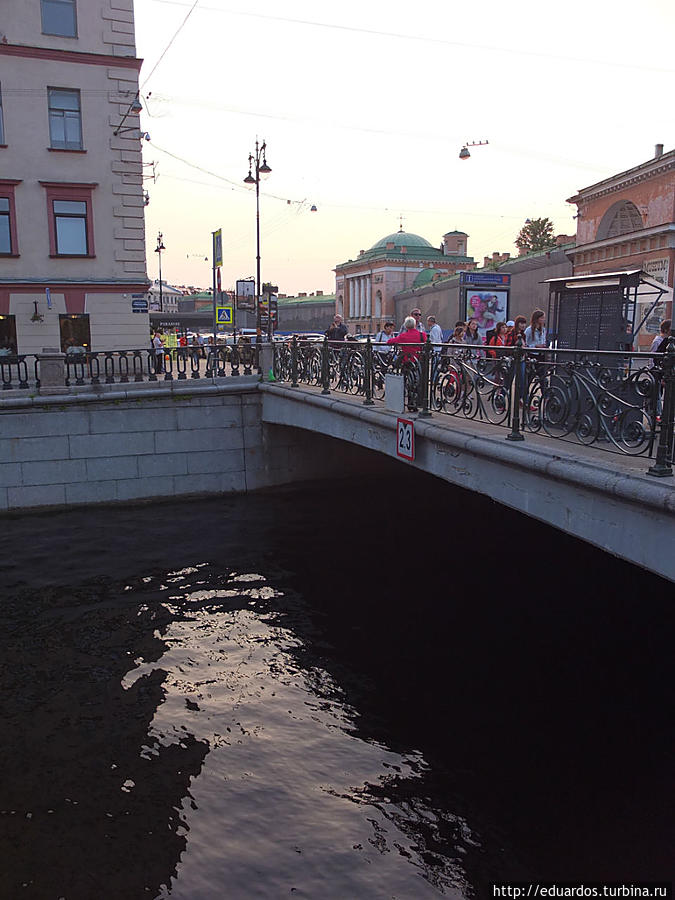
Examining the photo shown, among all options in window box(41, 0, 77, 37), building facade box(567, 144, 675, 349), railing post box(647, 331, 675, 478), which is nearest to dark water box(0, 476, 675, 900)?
railing post box(647, 331, 675, 478)

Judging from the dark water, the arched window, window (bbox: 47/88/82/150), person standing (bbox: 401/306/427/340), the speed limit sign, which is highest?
window (bbox: 47/88/82/150)

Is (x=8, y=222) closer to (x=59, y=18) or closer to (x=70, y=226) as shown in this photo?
(x=70, y=226)

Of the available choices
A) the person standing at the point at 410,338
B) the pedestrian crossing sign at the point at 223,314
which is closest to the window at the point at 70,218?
the pedestrian crossing sign at the point at 223,314

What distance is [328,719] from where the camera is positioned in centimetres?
679

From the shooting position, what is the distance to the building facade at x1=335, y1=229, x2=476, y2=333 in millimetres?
73250

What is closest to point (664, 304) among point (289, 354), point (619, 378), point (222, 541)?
point (289, 354)

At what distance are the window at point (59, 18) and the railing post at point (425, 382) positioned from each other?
17.5 meters

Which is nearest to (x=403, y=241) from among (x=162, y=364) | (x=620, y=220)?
(x=620, y=220)

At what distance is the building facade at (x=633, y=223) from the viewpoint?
21.6 metres

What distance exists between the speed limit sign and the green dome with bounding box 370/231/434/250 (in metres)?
71.1

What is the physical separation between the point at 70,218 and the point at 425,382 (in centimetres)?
1569

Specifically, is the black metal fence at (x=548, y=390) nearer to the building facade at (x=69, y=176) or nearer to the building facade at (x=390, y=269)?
the building facade at (x=69, y=176)

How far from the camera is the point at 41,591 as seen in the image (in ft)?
32.6

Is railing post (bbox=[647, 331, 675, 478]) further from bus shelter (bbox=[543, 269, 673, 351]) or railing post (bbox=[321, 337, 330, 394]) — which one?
railing post (bbox=[321, 337, 330, 394])
